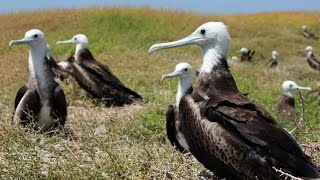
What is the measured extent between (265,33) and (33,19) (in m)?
7.48

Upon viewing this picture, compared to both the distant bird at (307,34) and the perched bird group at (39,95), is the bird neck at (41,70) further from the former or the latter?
the distant bird at (307,34)

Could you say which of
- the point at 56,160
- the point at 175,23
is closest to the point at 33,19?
the point at 175,23

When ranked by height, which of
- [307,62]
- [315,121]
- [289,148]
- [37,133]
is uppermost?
[289,148]

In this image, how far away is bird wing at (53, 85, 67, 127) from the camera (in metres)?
5.57

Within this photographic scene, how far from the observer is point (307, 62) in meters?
16.7

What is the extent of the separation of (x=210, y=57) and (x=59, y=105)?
214 centimetres

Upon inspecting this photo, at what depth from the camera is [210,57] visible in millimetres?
3885

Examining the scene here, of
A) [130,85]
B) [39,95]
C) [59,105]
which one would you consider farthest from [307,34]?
[39,95]

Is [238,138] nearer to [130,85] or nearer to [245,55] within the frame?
[130,85]

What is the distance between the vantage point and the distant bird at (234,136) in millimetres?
3131

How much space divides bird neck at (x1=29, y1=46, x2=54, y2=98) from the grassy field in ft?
1.43

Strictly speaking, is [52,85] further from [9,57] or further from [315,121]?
[9,57]

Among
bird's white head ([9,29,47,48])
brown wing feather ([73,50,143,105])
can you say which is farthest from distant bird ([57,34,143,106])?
bird's white head ([9,29,47,48])

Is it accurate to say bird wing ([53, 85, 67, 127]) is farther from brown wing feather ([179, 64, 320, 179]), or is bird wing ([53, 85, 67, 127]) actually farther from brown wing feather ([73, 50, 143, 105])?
brown wing feather ([73, 50, 143, 105])
